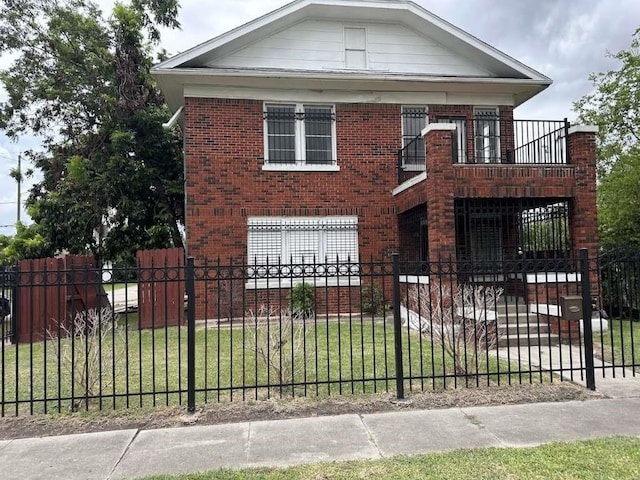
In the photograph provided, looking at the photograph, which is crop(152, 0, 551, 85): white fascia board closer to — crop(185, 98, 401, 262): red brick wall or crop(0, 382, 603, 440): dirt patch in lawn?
crop(185, 98, 401, 262): red brick wall

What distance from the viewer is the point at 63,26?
17.1 meters

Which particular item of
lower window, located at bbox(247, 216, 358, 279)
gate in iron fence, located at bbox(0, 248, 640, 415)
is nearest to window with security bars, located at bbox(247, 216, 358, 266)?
lower window, located at bbox(247, 216, 358, 279)

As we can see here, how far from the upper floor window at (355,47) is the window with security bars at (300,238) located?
4.39 meters

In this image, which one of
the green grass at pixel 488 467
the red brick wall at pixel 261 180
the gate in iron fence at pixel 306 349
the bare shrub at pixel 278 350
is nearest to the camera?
the green grass at pixel 488 467

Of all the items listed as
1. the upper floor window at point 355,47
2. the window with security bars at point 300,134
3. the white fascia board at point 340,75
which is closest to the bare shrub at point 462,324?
the window with security bars at point 300,134

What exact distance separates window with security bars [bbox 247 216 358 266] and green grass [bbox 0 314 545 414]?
3.60m

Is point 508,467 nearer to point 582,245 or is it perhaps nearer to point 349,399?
point 349,399

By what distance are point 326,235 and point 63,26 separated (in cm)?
1223

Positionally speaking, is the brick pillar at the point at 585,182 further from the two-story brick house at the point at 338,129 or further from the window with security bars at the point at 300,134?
the window with security bars at the point at 300,134

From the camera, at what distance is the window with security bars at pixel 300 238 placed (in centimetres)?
1281

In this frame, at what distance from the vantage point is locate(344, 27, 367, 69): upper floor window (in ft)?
45.2

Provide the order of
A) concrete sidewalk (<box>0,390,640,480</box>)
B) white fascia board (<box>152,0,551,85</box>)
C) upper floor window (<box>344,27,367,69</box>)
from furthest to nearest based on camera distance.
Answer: upper floor window (<box>344,27,367,69</box>)
white fascia board (<box>152,0,551,85</box>)
concrete sidewalk (<box>0,390,640,480</box>)

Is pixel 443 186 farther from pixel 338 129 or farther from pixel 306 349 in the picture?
pixel 306 349

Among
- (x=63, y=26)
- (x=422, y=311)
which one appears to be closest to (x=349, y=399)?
(x=422, y=311)
